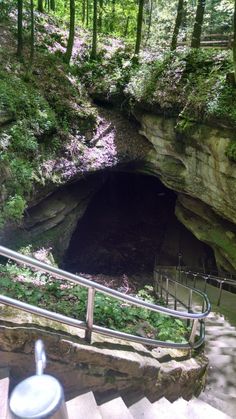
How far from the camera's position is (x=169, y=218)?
1623cm

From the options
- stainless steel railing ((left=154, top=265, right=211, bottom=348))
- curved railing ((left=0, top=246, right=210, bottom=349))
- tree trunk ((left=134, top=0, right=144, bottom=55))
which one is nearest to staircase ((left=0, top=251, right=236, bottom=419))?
curved railing ((left=0, top=246, right=210, bottom=349))

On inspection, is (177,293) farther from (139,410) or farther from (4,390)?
(4,390)

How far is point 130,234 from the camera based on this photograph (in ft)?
48.9

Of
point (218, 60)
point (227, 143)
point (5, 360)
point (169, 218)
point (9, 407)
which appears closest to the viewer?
point (9, 407)

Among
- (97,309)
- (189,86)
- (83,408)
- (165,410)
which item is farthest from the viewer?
(189,86)

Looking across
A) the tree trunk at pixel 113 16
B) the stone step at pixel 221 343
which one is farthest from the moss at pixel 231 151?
the tree trunk at pixel 113 16

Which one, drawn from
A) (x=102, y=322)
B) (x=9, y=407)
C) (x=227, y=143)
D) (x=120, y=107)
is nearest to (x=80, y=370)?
(x=102, y=322)

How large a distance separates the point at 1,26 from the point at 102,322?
38.7ft

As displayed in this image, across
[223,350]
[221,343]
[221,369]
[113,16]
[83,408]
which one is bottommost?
[221,343]

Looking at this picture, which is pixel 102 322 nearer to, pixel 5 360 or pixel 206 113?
pixel 5 360

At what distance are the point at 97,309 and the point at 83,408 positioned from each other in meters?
1.70

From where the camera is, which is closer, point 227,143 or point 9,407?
point 9,407

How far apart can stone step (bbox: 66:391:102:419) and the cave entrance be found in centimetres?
944

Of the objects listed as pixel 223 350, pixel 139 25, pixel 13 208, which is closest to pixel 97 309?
pixel 223 350
